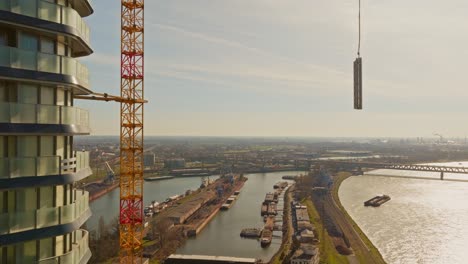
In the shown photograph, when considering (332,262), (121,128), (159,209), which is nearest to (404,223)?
(332,262)

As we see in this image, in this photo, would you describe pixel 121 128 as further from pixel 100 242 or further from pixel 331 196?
pixel 331 196

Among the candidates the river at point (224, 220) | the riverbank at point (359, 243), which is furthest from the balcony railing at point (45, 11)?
the river at point (224, 220)

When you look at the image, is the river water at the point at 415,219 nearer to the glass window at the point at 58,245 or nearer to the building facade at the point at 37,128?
the glass window at the point at 58,245

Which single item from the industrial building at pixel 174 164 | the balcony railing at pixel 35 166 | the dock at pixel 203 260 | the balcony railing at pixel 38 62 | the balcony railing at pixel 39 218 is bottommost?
the dock at pixel 203 260

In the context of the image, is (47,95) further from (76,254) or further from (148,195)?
(148,195)

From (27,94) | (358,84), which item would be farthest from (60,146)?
(358,84)

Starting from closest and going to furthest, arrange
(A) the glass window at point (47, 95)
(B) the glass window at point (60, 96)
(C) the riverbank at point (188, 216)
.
Result: 1. (A) the glass window at point (47, 95)
2. (B) the glass window at point (60, 96)
3. (C) the riverbank at point (188, 216)

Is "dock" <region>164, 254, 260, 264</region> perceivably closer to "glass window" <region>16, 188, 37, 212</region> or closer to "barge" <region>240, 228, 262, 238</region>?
"barge" <region>240, 228, 262, 238</region>
